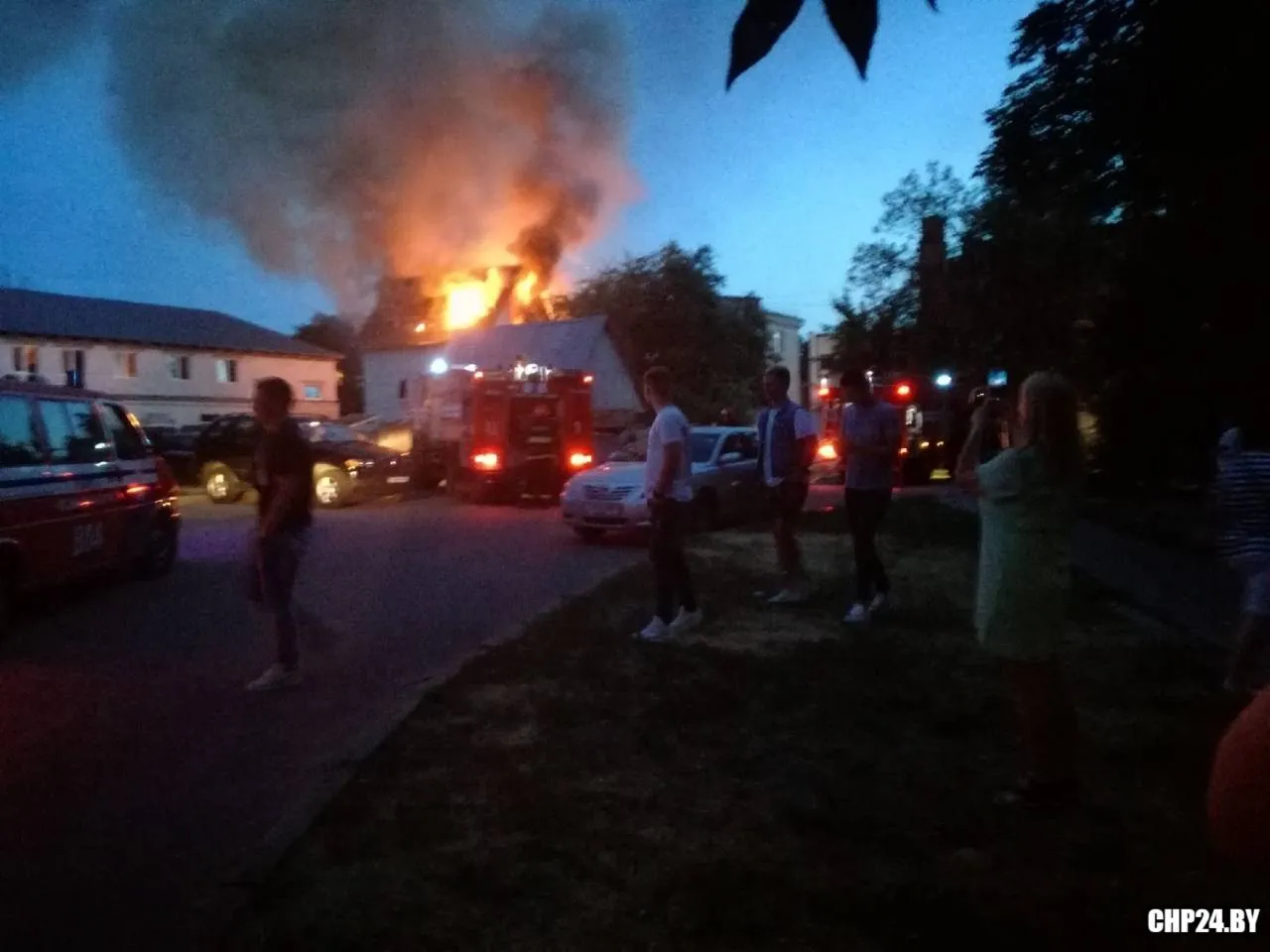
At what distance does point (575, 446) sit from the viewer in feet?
72.7

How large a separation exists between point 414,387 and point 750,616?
1778cm

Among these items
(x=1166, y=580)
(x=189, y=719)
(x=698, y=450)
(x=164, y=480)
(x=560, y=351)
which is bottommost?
(x=1166, y=580)

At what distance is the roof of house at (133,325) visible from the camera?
41.2 m

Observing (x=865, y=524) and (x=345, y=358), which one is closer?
(x=865, y=524)

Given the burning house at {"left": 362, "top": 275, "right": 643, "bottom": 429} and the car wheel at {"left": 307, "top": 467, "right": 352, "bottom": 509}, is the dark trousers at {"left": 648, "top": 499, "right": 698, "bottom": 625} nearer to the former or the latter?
the car wheel at {"left": 307, "top": 467, "right": 352, "bottom": 509}

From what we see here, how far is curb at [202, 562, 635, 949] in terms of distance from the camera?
13.1ft

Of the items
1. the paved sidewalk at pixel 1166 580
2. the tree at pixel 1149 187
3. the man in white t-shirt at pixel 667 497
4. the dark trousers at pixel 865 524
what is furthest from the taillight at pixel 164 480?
the tree at pixel 1149 187

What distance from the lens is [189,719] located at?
670 cm

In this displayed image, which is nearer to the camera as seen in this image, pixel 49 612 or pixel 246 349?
pixel 49 612

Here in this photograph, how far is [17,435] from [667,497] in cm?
507

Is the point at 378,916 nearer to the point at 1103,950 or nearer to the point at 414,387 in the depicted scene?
the point at 1103,950

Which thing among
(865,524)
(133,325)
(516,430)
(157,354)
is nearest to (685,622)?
(865,524)

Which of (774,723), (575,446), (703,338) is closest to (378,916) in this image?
(774,723)

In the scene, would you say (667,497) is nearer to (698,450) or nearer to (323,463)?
(698,450)
